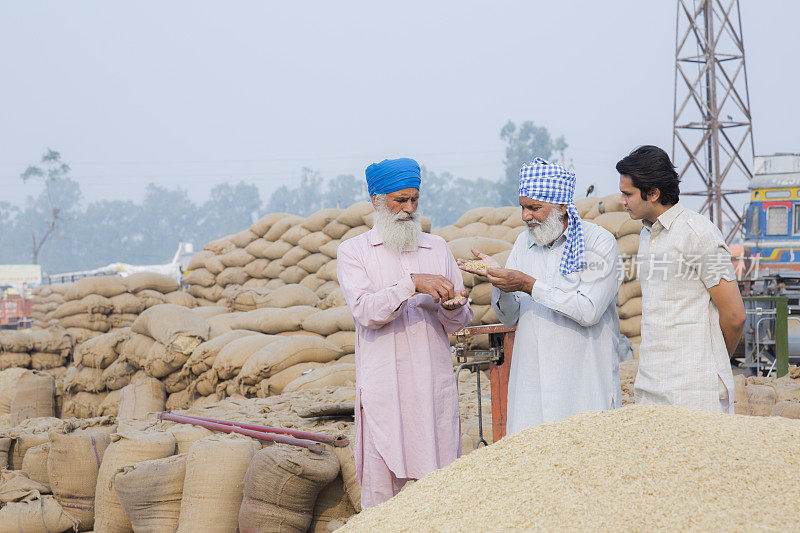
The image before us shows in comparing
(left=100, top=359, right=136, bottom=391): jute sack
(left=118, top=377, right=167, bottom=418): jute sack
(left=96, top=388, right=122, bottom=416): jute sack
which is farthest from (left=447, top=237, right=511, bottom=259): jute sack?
(left=96, top=388, right=122, bottom=416): jute sack

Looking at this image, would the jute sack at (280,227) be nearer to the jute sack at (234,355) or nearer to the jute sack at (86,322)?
the jute sack at (86,322)

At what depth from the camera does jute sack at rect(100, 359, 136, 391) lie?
7.24 meters

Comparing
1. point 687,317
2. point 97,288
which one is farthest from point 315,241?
point 687,317

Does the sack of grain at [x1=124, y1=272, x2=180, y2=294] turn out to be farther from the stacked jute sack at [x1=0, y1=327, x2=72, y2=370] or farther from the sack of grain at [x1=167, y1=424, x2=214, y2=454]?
the sack of grain at [x1=167, y1=424, x2=214, y2=454]

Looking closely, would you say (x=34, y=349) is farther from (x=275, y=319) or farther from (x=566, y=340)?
(x=566, y=340)

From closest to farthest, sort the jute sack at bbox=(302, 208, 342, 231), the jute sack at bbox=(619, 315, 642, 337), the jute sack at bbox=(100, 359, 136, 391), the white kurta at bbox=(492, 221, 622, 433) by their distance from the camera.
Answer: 1. the white kurta at bbox=(492, 221, 622, 433)
2. the jute sack at bbox=(100, 359, 136, 391)
3. the jute sack at bbox=(619, 315, 642, 337)
4. the jute sack at bbox=(302, 208, 342, 231)

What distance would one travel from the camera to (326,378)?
18.8ft

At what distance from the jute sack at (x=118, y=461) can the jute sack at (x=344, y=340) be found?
2.99 metres

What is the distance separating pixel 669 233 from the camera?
2301mm

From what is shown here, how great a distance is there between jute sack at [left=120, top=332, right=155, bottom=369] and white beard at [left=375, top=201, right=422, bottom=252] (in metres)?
4.92

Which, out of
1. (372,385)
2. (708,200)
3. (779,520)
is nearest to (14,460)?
(372,385)

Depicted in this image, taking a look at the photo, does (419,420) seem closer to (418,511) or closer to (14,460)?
(418,511)

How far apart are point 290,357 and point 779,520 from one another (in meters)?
4.97

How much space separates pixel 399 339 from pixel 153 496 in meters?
1.59
